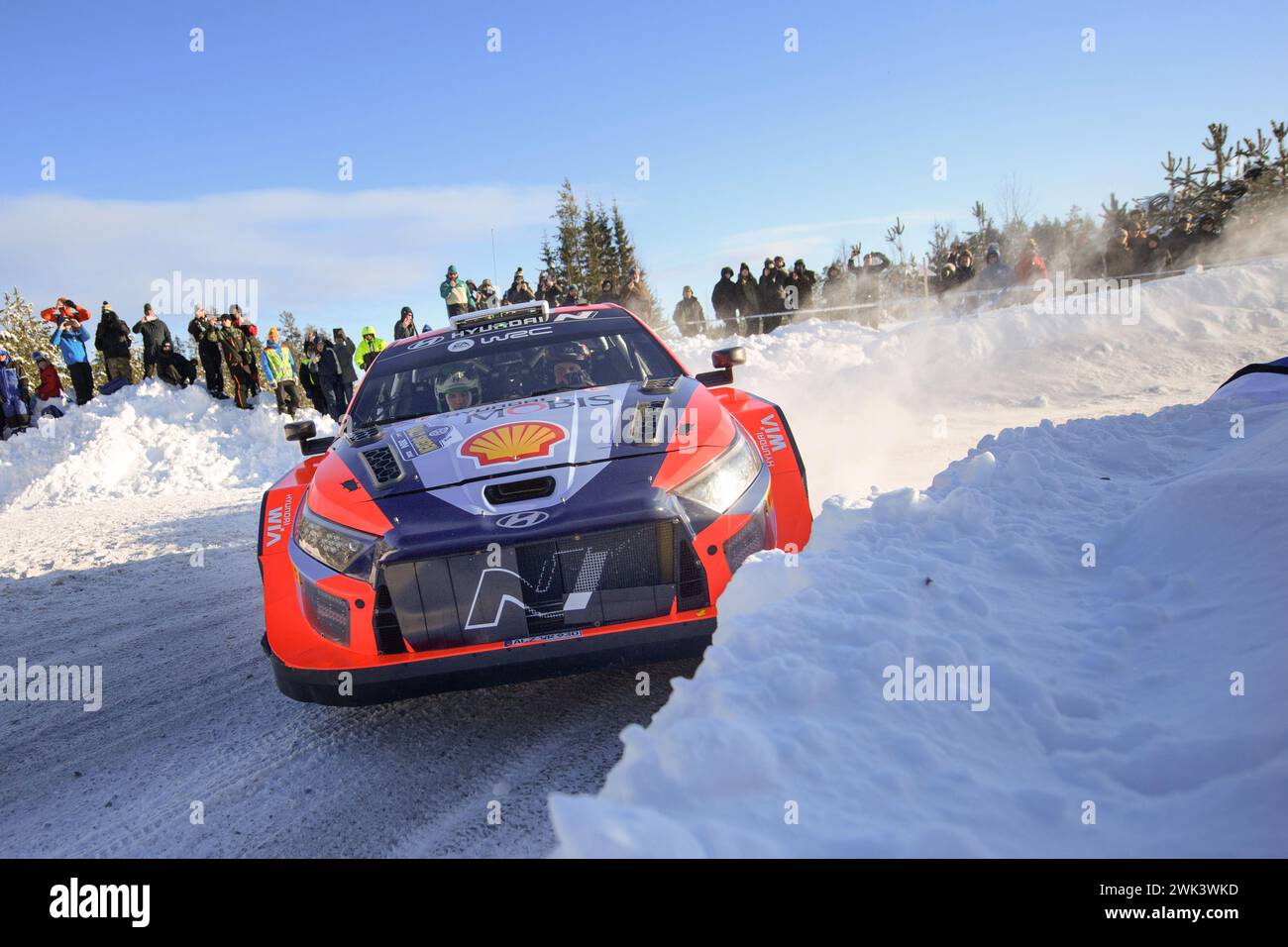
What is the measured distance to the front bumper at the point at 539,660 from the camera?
8.90 ft

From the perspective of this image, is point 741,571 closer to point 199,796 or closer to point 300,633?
point 300,633

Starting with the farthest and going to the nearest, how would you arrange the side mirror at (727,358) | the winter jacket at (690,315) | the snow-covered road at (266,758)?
1. the winter jacket at (690,315)
2. the side mirror at (727,358)
3. the snow-covered road at (266,758)

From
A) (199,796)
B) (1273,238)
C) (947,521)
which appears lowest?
(199,796)

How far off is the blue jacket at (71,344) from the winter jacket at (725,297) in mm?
11188

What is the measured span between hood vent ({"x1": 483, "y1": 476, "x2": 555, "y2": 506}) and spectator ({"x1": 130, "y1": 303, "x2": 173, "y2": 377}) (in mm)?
14127

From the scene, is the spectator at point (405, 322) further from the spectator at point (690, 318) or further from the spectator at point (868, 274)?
the spectator at point (868, 274)

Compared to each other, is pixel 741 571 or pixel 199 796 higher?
pixel 741 571

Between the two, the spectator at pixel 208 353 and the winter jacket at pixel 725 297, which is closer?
the spectator at pixel 208 353

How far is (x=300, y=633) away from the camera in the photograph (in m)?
2.97

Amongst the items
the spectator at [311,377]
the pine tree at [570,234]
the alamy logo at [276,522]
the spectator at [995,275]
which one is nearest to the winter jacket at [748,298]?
the spectator at [995,275]

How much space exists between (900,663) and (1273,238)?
774 inches

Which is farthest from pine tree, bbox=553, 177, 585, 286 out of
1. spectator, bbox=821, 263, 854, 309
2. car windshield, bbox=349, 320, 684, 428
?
car windshield, bbox=349, 320, 684, 428
